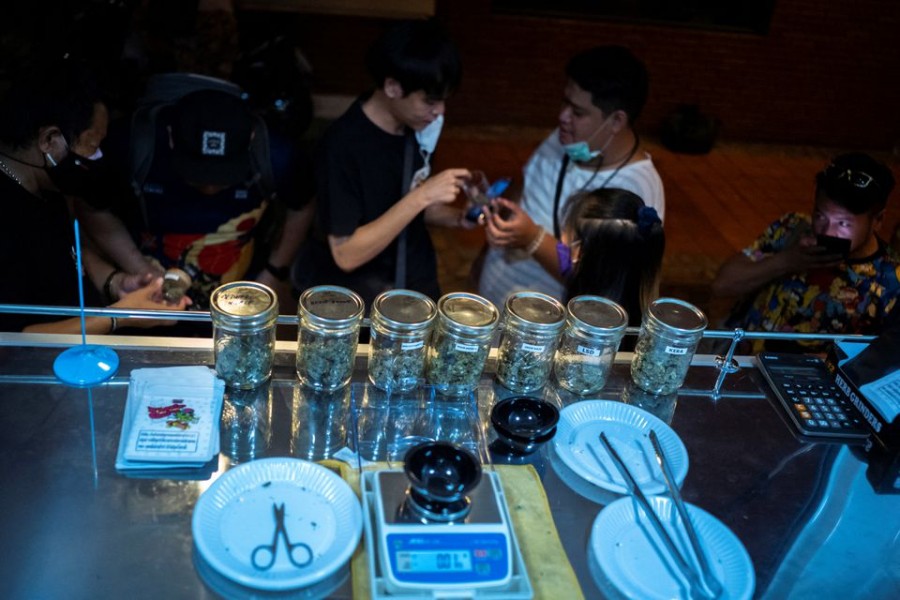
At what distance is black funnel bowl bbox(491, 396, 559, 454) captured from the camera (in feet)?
4.82

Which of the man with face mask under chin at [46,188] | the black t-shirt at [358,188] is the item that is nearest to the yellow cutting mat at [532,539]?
the man with face mask under chin at [46,188]

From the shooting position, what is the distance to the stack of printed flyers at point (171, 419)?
1370 millimetres

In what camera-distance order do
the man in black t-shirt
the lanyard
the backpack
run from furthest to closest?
the lanyard < the backpack < the man in black t-shirt

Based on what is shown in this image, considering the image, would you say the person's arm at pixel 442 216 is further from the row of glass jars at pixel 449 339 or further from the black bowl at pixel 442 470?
the black bowl at pixel 442 470

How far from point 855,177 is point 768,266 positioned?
33cm

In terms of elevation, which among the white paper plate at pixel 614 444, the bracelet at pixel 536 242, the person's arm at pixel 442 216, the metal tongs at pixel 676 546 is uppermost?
the metal tongs at pixel 676 546

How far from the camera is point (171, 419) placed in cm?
144

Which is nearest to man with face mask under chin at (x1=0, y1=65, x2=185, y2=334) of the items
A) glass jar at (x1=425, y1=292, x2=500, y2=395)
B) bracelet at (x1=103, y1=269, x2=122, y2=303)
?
bracelet at (x1=103, y1=269, x2=122, y2=303)

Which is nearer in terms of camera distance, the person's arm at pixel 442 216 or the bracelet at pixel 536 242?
the bracelet at pixel 536 242

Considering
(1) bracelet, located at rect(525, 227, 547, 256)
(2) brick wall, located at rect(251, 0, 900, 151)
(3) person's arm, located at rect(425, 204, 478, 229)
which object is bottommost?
(2) brick wall, located at rect(251, 0, 900, 151)

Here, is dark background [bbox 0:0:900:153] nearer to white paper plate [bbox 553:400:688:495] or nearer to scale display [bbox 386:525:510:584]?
white paper plate [bbox 553:400:688:495]

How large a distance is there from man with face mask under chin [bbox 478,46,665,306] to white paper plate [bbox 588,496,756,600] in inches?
41.0

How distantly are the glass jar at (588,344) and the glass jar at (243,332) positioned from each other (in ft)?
1.87

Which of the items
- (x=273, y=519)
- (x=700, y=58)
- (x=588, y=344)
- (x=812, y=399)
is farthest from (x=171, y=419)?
(x=700, y=58)
